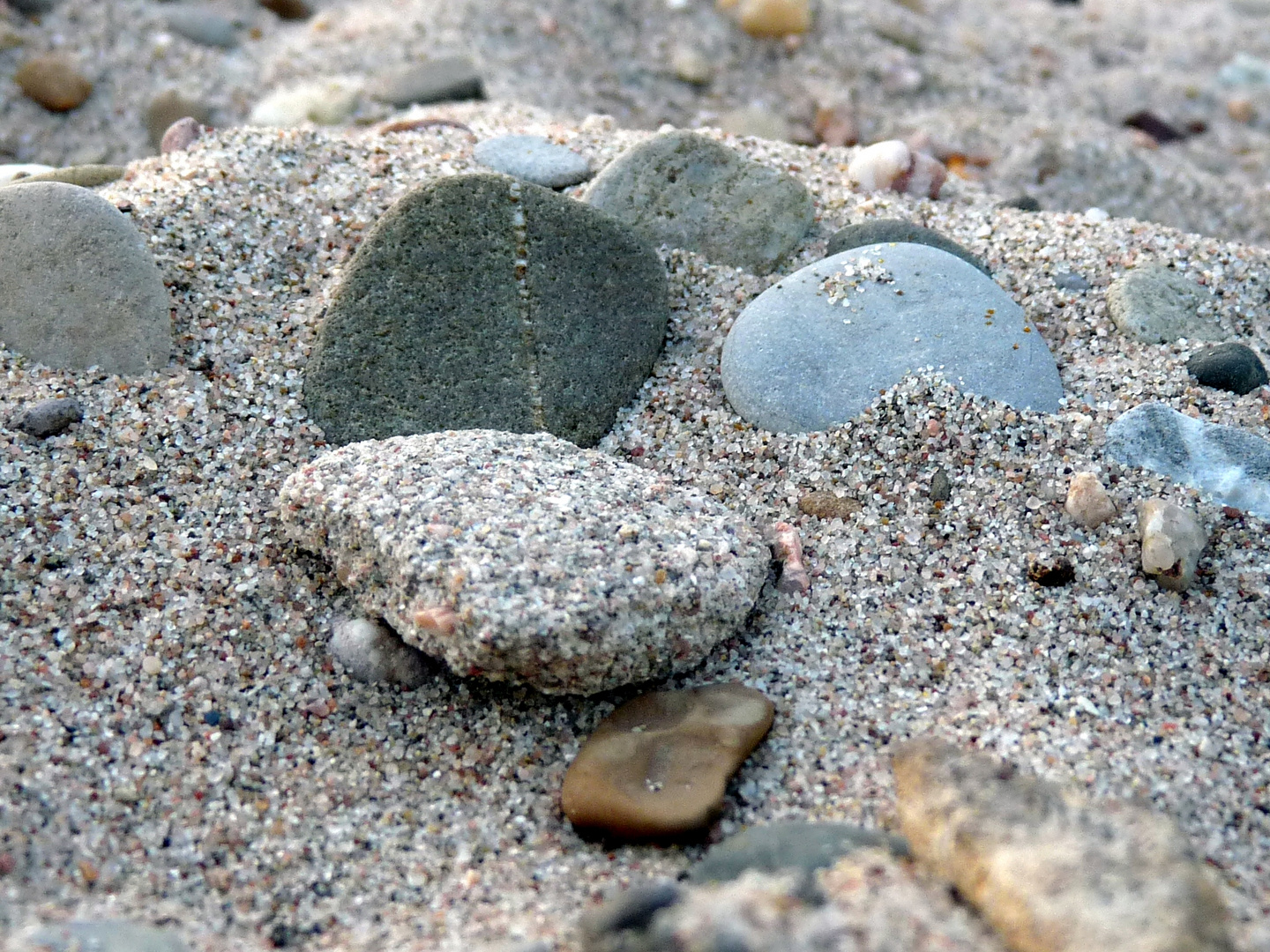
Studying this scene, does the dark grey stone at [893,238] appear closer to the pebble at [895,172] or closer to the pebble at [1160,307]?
the pebble at [1160,307]

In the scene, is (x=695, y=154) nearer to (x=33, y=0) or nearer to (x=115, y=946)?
(x=115, y=946)

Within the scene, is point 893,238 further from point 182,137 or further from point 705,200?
point 182,137

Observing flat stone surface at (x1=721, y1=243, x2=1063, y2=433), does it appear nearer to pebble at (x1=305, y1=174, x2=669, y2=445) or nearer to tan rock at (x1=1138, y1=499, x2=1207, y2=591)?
pebble at (x1=305, y1=174, x2=669, y2=445)

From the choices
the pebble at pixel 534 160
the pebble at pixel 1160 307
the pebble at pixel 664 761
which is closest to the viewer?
the pebble at pixel 664 761

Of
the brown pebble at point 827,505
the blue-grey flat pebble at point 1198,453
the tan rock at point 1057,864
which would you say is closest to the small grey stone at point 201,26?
the brown pebble at point 827,505

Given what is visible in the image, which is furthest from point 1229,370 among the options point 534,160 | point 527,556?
point 534,160
